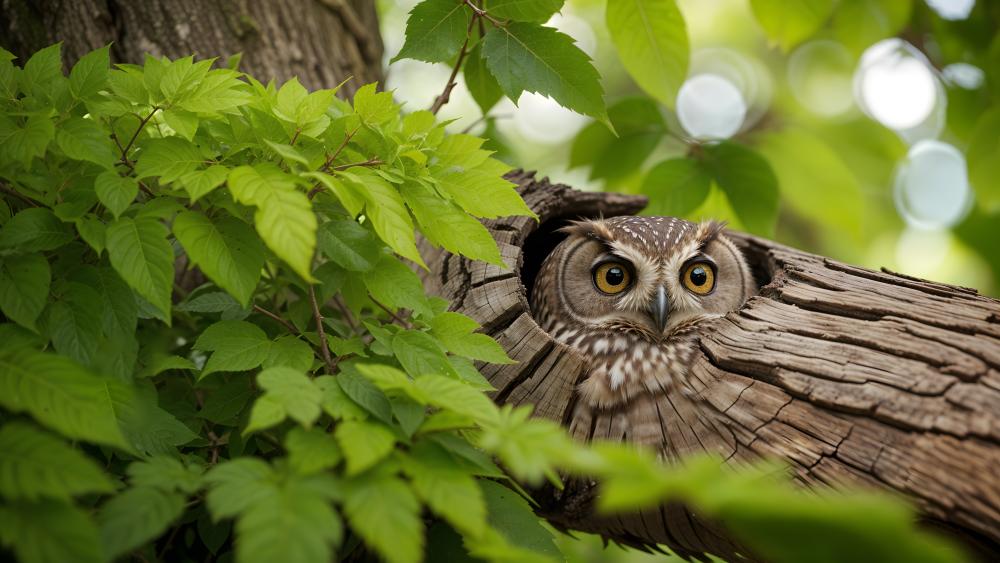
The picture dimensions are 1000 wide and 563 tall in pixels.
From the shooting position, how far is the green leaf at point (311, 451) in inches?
48.4

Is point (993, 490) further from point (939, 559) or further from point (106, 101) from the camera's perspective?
point (106, 101)

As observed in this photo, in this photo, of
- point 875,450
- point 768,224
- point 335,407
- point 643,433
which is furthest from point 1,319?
point 768,224

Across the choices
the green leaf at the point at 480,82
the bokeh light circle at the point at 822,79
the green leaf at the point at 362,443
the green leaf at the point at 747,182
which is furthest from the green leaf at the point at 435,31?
the bokeh light circle at the point at 822,79

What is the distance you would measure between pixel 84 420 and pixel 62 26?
6.58 ft

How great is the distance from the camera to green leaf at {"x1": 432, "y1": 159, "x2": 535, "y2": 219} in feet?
5.86

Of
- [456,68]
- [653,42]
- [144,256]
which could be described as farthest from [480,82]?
[144,256]

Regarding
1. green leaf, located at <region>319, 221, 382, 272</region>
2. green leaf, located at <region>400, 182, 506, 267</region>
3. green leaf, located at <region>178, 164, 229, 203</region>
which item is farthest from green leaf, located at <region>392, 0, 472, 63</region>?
green leaf, located at <region>178, 164, 229, 203</region>

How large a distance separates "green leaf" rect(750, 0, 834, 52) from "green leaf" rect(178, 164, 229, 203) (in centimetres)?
224

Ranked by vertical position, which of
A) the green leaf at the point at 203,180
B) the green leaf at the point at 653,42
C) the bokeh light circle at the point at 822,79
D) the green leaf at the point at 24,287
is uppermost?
the bokeh light circle at the point at 822,79

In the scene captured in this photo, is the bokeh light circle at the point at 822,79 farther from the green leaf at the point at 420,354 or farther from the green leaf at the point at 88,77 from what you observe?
the green leaf at the point at 88,77

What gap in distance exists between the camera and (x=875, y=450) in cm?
169

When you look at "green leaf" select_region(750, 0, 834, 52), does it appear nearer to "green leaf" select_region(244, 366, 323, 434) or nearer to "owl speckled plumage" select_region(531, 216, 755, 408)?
"owl speckled plumage" select_region(531, 216, 755, 408)

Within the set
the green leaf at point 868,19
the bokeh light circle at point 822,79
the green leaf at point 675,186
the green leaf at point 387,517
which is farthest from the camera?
the bokeh light circle at point 822,79

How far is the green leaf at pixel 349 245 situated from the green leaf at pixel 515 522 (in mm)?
626
